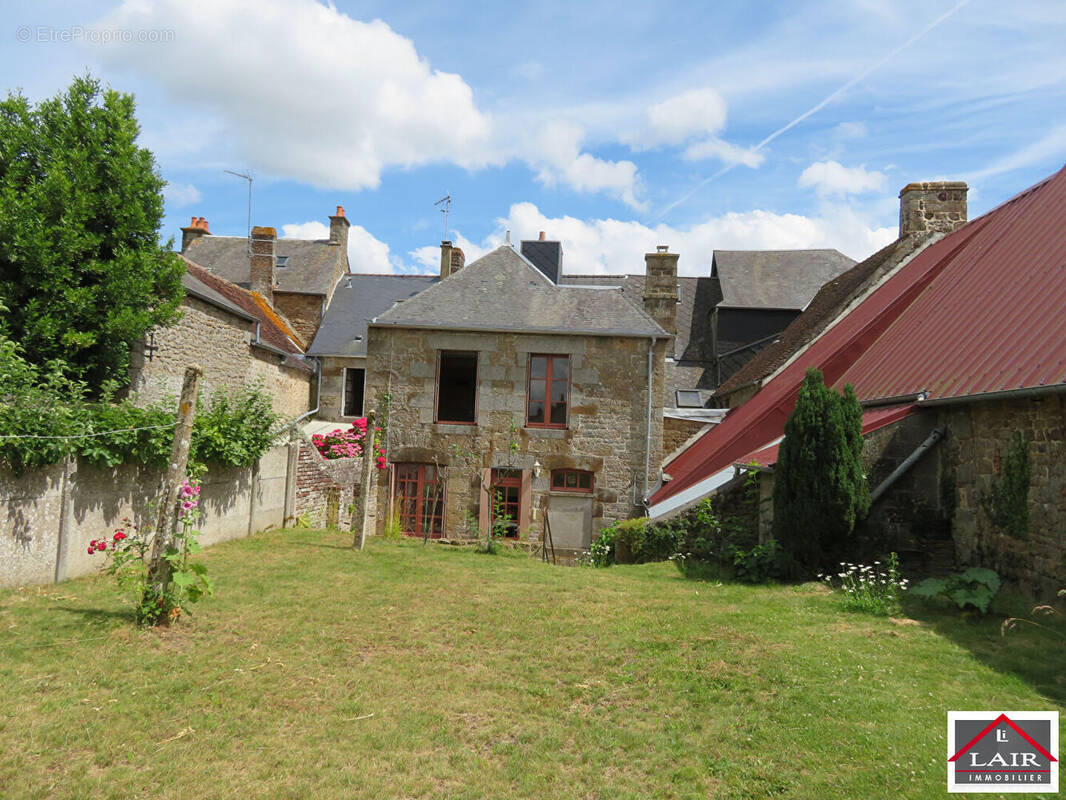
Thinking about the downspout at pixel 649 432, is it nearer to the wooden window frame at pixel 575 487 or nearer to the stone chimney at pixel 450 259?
the wooden window frame at pixel 575 487

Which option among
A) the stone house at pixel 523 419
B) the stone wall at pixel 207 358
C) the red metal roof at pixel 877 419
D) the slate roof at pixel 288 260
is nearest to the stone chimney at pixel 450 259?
the slate roof at pixel 288 260

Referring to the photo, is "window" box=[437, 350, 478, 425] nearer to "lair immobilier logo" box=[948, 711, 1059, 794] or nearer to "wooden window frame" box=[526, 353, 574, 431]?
"wooden window frame" box=[526, 353, 574, 431]

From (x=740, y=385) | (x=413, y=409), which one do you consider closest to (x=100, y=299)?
(x=413, y=409)

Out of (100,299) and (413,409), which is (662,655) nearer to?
(413,409)

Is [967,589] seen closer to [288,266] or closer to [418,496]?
[418,496]

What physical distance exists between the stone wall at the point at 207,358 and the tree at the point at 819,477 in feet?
29.8

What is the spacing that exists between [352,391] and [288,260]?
6.75m

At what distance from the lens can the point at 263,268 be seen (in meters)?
23.2

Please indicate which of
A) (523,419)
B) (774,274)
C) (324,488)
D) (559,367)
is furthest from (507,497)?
(774,274)

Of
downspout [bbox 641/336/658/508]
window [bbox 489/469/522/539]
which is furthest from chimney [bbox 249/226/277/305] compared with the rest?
downspout [bbox 641/336/658/508]

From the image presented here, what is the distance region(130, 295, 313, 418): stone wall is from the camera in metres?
14.1

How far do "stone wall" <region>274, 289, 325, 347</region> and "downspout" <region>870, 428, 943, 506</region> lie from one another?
20.0 m

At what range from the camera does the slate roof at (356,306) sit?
22.0 m

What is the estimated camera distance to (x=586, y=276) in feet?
80.8
